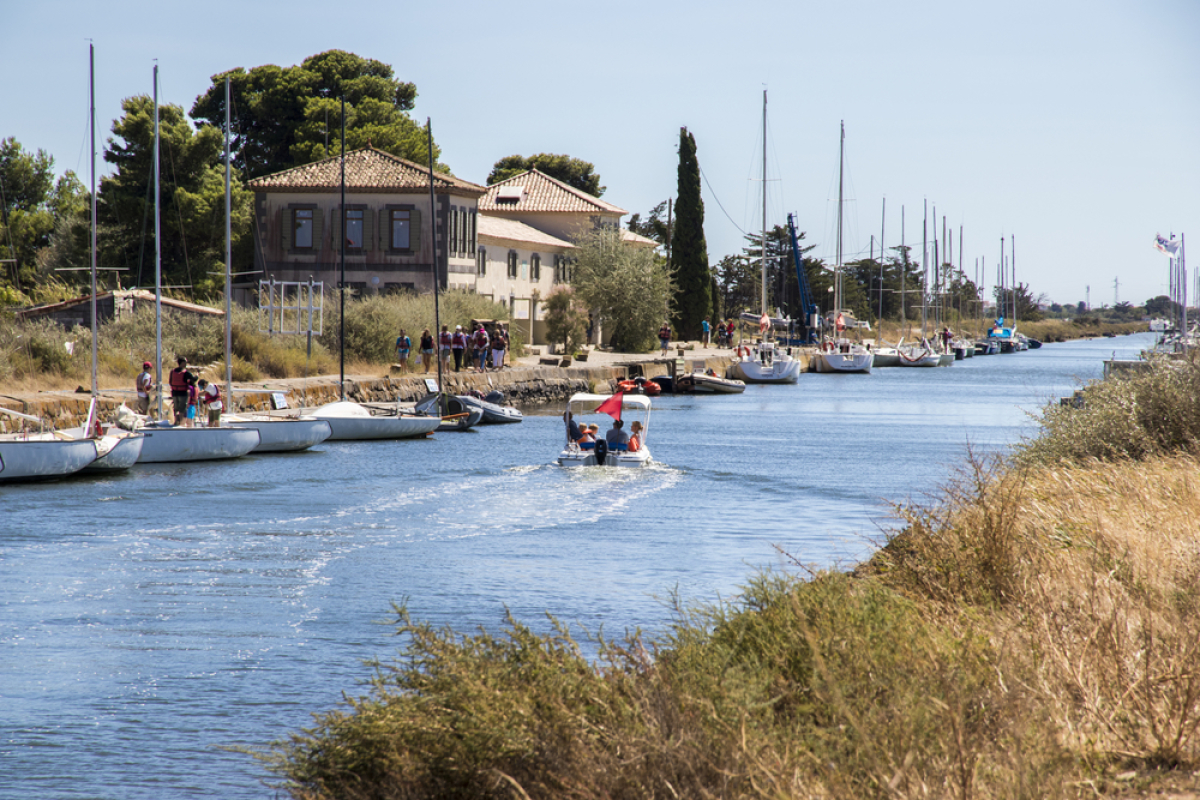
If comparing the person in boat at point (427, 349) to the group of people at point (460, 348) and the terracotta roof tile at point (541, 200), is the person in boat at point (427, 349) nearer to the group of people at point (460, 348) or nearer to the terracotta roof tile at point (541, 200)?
the group of people at point (460, 348)

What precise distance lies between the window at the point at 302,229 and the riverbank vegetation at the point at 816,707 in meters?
45.9

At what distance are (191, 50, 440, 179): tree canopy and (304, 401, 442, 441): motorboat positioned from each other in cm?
3455

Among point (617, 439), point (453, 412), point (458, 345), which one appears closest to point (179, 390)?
point (617, 439)

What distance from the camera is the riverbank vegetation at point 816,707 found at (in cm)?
532

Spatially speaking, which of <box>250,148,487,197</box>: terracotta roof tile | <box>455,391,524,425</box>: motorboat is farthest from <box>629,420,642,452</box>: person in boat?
<box>250,148,487,197</box>: terracotta roof tile

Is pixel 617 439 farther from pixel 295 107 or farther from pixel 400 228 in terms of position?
pixel 295 107

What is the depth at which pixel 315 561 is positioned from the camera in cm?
1761

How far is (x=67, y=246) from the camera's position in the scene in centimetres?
5712

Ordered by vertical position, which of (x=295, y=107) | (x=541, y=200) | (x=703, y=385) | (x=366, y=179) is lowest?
(x=703, y=385)

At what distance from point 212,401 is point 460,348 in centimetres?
1601

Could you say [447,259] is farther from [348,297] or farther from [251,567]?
[251,567]

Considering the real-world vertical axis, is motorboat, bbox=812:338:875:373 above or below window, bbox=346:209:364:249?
below

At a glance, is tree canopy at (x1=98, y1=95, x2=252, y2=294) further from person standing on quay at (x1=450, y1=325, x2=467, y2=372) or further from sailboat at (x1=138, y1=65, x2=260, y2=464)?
sailboat at (x1=138, y1=65, x2=260, y2=464)

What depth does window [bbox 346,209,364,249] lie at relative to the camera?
168 feet
